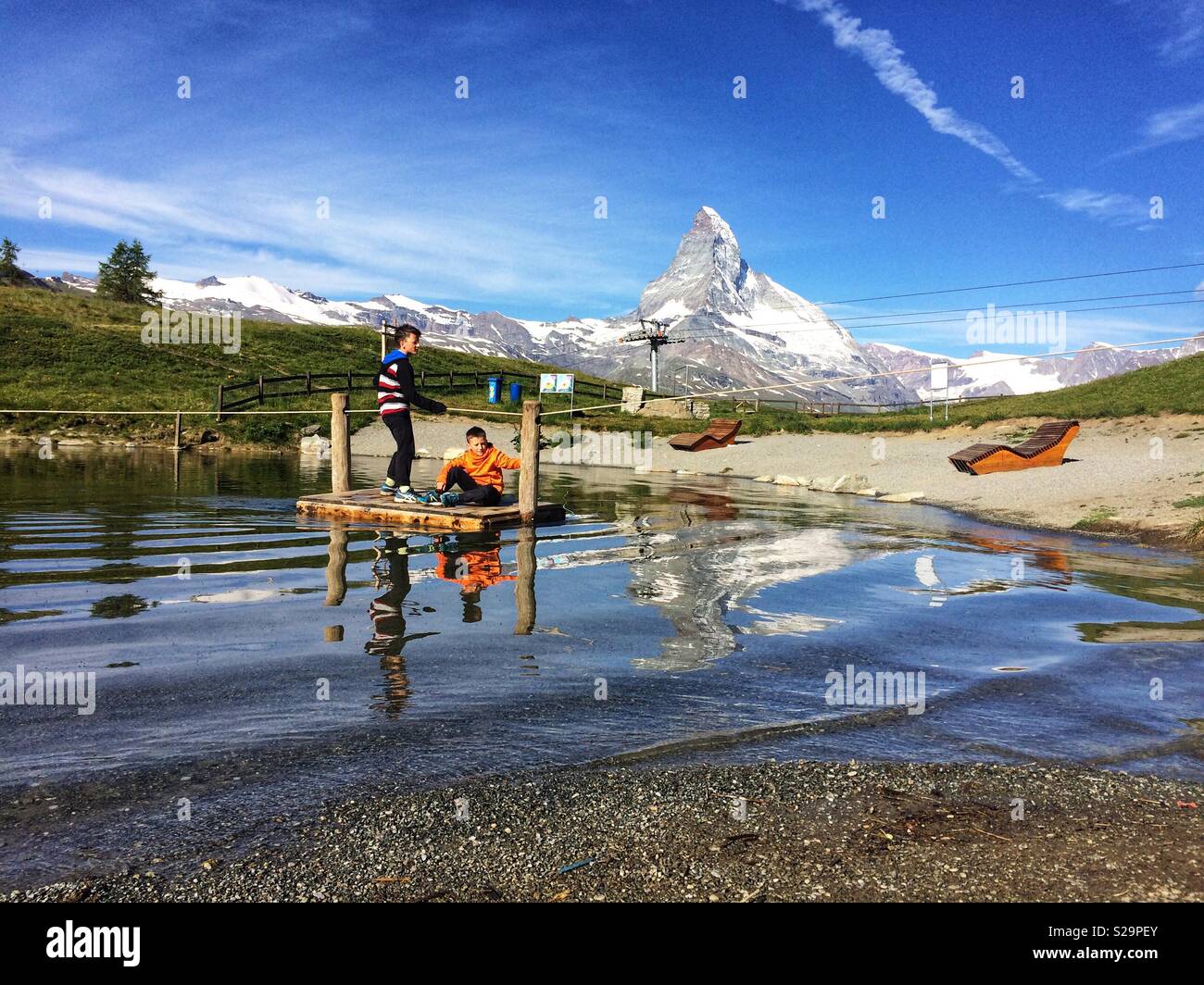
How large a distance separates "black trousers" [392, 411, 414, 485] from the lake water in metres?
1.44

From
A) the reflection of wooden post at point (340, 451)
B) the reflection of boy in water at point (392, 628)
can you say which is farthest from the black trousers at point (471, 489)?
the reflection of boy in water at point (392, 628)

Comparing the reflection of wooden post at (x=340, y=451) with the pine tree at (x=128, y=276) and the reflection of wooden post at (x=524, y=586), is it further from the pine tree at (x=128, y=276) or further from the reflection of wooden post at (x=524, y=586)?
the pine tree at (x=128, y=276)

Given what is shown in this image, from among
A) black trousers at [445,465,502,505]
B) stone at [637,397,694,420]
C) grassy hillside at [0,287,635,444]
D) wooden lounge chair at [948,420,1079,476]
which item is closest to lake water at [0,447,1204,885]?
black trousers at [445,465,502,505]

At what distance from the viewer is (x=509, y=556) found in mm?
12805

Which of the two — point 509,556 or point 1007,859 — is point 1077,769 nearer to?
point 1007,859

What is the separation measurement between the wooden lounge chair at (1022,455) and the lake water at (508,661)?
13716 millimetres

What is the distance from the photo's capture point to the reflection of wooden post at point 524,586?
8469 millimetres

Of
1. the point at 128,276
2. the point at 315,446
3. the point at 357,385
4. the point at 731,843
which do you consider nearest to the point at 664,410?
the point at 357,385

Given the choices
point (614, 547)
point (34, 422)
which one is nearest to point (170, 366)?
point (34, 422)

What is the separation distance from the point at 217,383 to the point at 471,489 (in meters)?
39.5

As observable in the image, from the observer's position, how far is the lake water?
4637 millimetres

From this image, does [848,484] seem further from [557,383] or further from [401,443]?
[557,383]

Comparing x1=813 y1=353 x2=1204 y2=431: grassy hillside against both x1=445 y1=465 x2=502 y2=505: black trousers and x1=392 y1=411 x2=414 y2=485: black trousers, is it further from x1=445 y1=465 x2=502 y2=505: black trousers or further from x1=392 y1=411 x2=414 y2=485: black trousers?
x1=392 y1=411 x2=414 y2=485: black trousers

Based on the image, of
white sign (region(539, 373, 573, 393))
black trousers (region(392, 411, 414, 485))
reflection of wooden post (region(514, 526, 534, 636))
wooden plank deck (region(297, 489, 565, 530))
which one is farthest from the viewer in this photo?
white sign (region(539, 373, 573, 393))
